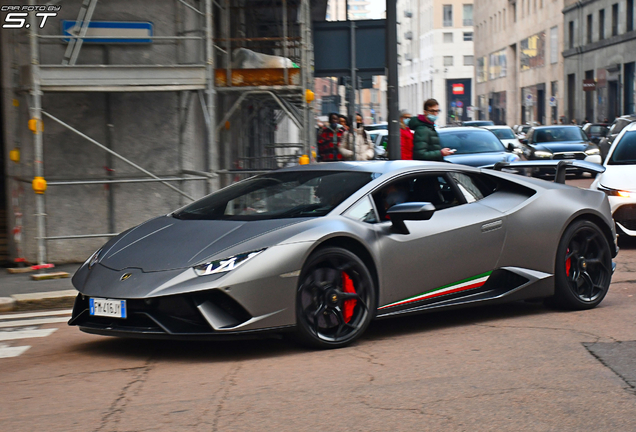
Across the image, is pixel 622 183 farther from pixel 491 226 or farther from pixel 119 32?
pixel 119 32

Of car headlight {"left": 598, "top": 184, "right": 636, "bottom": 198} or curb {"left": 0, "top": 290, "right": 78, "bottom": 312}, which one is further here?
car headlight {"left": 598, "top": 184, "right": 636, "bottom": 198}

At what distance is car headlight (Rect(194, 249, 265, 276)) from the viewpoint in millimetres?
5625

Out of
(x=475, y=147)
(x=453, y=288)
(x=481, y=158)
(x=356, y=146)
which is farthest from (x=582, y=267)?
(x=475, y=147)

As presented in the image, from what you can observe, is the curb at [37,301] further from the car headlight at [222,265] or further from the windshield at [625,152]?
the windshield at [625,152]

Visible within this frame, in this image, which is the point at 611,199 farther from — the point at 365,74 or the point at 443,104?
the point at 443,104

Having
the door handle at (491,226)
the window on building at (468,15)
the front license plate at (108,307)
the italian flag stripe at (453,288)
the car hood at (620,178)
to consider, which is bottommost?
the italian flag stripe at (453,288)

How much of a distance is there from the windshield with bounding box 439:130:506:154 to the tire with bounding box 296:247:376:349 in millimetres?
13839

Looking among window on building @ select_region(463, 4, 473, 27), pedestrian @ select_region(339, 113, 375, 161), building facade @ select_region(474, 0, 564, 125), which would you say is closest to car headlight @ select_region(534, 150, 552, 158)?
pedestrian @ select_region(339, 113, 375, 161)

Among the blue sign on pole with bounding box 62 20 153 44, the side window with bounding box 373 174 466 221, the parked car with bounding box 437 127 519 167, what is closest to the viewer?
the side window with bounding box 373 174 466 221

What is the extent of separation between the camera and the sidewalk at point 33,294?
865cm

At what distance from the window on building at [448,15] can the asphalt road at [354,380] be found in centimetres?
12203

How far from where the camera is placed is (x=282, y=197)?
21.6 feet

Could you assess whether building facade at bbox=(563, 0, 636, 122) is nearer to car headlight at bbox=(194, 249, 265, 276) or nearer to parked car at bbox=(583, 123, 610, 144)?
parked car at bbox=(583, 123, 610, 144)

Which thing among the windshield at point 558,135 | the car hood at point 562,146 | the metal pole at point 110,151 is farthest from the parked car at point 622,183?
the windshield at point 558,135
